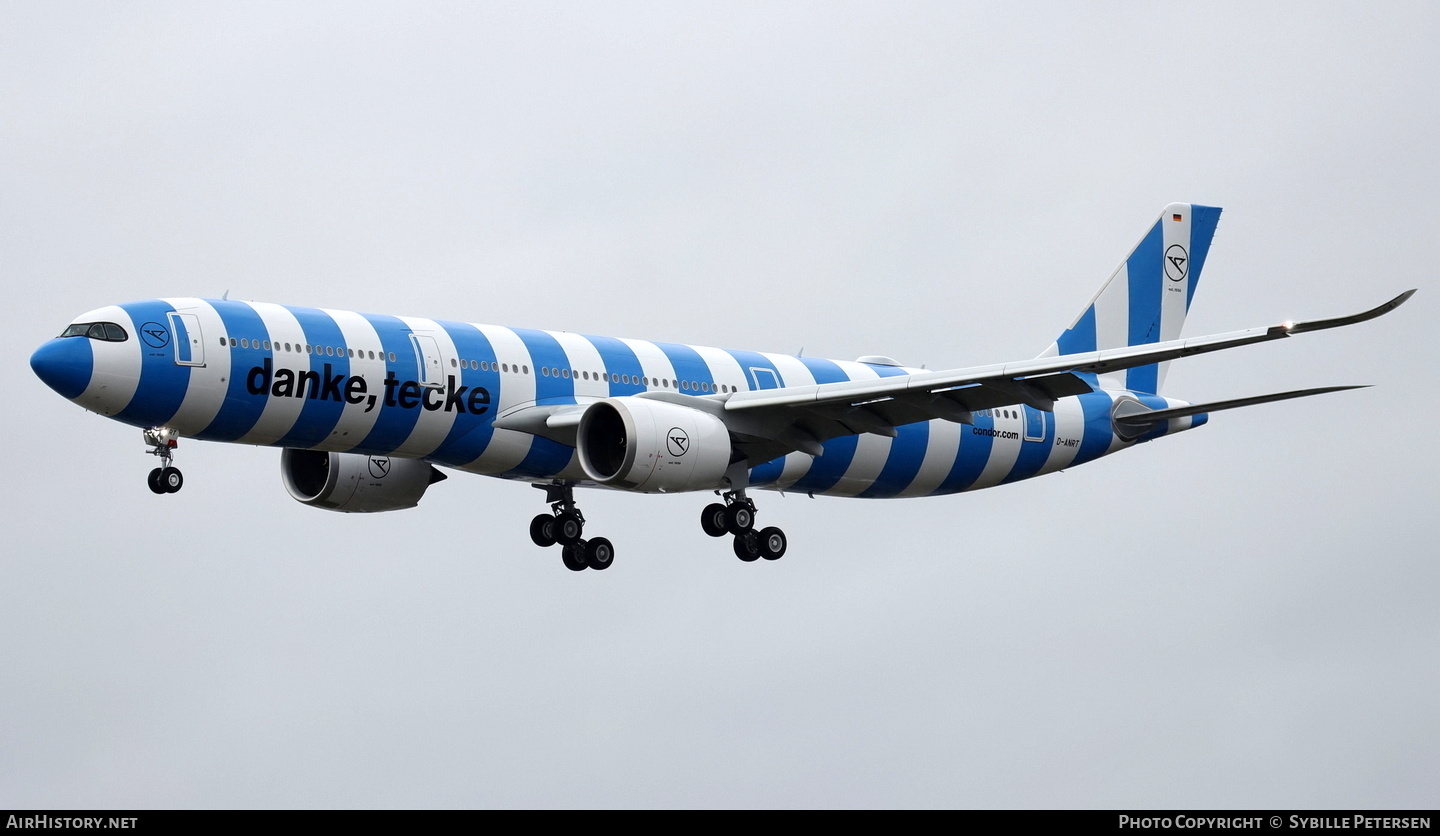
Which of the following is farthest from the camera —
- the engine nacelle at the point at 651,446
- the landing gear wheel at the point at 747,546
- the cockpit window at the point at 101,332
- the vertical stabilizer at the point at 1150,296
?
the vertical stabilizer at the point at 1150,296

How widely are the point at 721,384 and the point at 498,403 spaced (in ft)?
17.1

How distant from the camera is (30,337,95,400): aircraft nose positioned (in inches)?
1264

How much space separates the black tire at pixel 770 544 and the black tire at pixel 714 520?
764 millimetres

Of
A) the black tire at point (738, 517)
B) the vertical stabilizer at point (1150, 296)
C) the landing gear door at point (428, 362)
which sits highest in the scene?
the vertical stabilizer at point (1150, 296)

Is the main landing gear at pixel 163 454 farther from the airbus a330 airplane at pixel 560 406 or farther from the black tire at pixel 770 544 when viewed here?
the black tire at pixel 770 544

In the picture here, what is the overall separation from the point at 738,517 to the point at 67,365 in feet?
44.3

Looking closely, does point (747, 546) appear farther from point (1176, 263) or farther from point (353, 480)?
point (1176, 263)

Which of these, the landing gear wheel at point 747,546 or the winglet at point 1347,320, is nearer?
the winglet at point 1347,320

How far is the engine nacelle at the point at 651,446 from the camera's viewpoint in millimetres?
34438

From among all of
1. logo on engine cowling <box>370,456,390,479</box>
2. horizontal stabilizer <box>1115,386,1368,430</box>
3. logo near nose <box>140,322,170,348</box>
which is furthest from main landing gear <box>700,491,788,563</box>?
logo near nose <box>140,322,170,348</box>

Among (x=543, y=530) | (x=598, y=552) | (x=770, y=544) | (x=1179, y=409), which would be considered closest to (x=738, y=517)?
(x=770, y=544)

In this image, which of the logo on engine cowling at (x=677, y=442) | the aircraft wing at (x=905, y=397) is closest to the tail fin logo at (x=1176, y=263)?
the aircraft wing at (x=905, y=397)

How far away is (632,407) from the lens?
114 feet

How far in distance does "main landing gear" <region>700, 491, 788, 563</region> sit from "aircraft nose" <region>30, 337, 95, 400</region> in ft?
42.4
